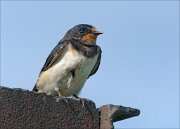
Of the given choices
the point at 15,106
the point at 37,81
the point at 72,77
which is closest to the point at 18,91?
the point at 15,106

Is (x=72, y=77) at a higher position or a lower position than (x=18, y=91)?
lower

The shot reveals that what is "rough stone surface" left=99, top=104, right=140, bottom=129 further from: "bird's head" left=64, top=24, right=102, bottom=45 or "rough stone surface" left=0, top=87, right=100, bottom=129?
"bird's head" left=64, top=24, right=102, bottom=45

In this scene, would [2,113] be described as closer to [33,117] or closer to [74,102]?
[33,117]

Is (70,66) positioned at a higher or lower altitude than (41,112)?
lower

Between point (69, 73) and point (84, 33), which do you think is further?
point (84, 33)

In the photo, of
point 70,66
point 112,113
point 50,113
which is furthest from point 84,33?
point 50,113

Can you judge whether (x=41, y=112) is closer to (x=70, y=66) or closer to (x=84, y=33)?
Result: (x=70, y=66)

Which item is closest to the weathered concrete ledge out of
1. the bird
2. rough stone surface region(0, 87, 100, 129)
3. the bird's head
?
rough stone surface region(0, 87, 100, 129)

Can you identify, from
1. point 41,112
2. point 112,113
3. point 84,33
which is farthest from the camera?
point 84,33
